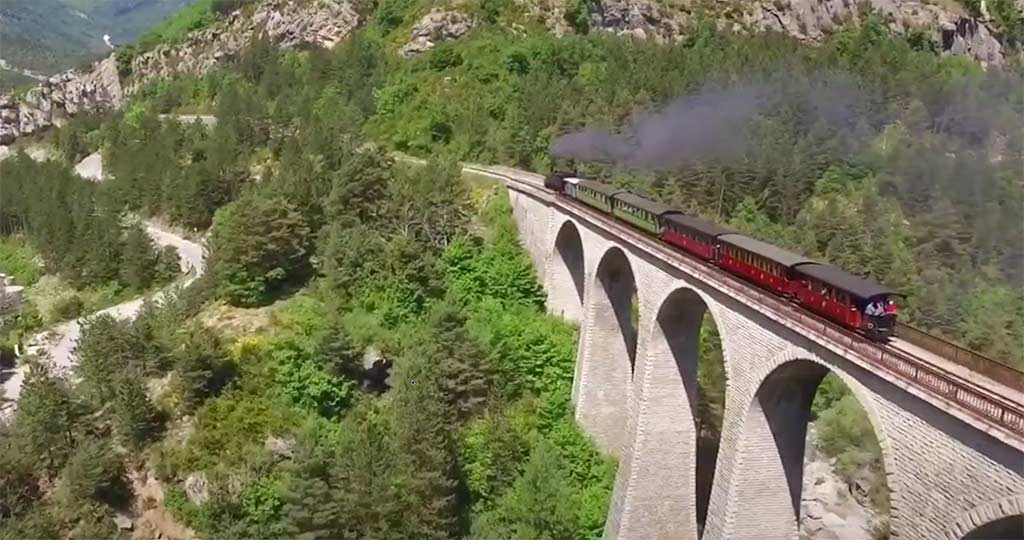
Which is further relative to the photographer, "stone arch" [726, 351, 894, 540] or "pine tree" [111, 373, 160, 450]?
"pine tree" [111, 373, 160, 450]

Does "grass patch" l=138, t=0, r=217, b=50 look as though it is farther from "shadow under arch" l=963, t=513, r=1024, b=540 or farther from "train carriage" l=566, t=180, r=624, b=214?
"shadow under arch" l=963, t=513, r=1024, b=540

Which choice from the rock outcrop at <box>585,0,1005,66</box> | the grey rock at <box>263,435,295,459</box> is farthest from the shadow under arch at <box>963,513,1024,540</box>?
the rock outcrop at <box>585,0,1005,66</box>

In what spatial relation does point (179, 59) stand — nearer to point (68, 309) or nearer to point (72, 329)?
point (68, 309)

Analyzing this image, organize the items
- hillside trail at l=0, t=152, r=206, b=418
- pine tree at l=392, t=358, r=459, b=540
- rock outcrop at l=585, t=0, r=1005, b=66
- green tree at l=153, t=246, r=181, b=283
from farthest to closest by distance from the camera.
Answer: rock outcrop at l=585, t=0, r=1005, b=66 < green tree at l=153, t=246, r=181, b=283 < hillside trail at l=0, t=152, r=206, b=418 < pine tree at l=392, t=358, r=459, b=540

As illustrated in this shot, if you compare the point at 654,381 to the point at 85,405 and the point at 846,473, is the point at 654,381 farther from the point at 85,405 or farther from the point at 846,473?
the point at 85,405

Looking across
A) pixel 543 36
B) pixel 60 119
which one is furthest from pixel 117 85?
pixel 543 36

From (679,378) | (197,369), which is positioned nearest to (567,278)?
(679,378)

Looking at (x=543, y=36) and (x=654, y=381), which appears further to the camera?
(x=543, y=36)
